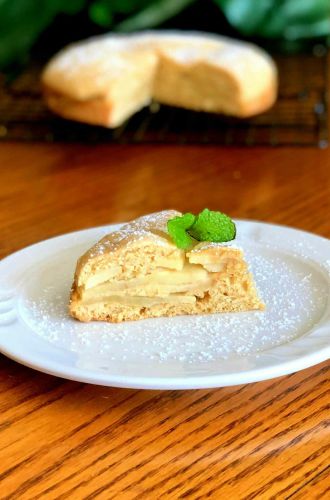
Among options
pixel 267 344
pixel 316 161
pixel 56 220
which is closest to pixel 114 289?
pixel 267 344

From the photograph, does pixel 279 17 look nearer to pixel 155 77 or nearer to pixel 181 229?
pixel 155 77

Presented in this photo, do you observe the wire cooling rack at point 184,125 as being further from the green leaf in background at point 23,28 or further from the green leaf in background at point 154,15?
the green leaf in background at point 154,15

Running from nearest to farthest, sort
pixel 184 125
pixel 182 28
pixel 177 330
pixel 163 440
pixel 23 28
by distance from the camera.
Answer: pixel 163 440 < pixel 177 330 < pixel 184 125 < pixel 23 28 < pixel 182 28

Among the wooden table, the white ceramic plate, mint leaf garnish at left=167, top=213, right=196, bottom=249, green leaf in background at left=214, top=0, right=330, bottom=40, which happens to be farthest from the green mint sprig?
green leaf in background at left=214, top=0, right=330, bottom=40

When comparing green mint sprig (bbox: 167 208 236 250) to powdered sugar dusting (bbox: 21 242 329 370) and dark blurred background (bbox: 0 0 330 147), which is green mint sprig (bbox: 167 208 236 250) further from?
dark blurred background (bbox: 0 0 330 147)

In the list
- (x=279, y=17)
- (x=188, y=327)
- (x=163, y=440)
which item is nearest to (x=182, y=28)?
(x=279, y=17)

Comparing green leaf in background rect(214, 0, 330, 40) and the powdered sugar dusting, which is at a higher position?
the powdered sugar dusting

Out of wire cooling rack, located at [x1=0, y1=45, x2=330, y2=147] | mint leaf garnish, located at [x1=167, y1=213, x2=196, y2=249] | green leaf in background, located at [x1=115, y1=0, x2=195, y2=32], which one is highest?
mint leaf garnish, located at [x1=167, y1=213, x2=196, y2=249]

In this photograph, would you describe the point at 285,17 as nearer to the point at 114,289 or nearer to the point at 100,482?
the point at 114,289
